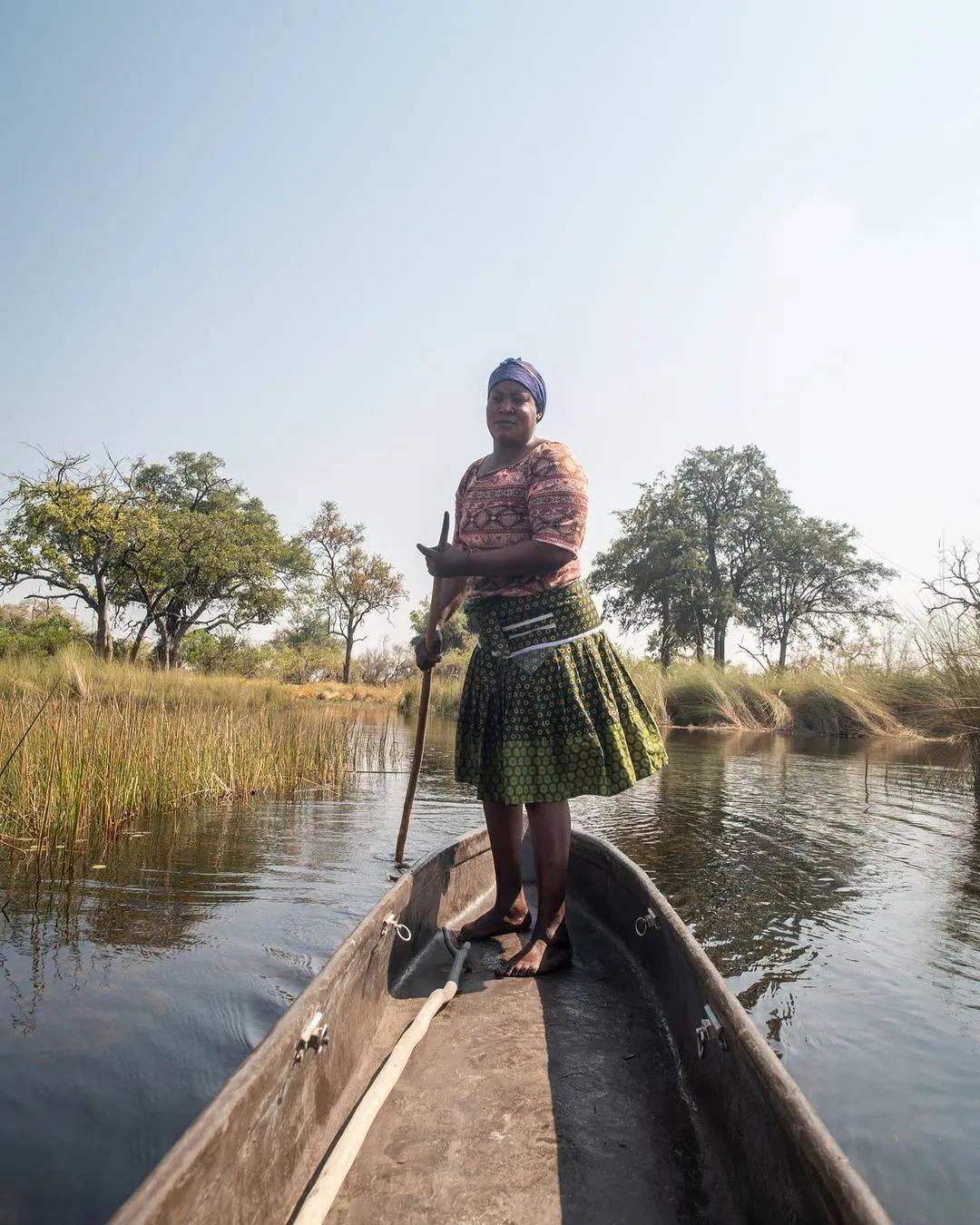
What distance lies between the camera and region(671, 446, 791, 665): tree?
34500mm

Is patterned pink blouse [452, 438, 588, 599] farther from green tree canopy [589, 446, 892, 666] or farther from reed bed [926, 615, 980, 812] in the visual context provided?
green tree canopy [589, 446, 892, 666]

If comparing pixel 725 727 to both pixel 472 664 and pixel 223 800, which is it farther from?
pixel 472 664

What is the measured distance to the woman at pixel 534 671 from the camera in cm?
246

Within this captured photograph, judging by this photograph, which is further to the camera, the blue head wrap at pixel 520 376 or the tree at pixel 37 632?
the tree at pixel 37 632

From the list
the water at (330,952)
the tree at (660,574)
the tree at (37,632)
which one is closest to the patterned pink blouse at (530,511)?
the water at (330,952)

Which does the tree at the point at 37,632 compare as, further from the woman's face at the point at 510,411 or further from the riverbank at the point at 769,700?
the woman's face at the point at 510,411

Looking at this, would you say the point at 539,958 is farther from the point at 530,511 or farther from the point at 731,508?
the point at 731,508

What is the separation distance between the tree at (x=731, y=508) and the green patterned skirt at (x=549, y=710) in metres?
32.1

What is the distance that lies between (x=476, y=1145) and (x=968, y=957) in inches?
107

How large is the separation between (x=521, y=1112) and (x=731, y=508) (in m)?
35.6

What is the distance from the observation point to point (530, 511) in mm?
2523

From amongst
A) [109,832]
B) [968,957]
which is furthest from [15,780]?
[968,957]

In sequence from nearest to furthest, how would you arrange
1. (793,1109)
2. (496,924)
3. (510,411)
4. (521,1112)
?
1. (793,1109)
2. (521,1112)
3. (510,411)
4. (496,924)

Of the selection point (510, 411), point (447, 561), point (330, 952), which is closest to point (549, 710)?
point (447, 561)
